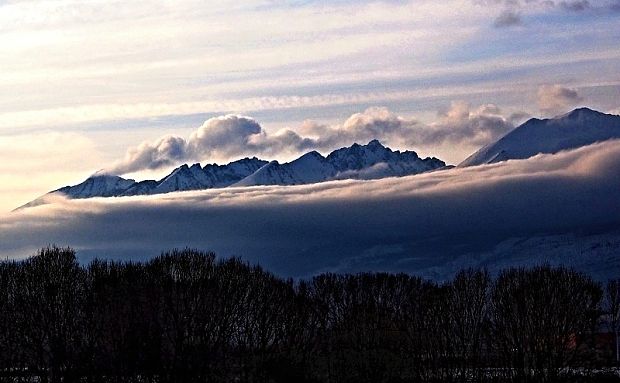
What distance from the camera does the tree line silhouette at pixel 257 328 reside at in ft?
317

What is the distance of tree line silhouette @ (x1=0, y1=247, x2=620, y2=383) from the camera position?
317 feet

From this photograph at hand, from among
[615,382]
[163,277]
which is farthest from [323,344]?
[615,382]

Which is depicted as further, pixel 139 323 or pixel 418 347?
pixel 418 347

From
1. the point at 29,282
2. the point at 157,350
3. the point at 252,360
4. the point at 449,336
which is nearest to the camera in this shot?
the point at 157,350

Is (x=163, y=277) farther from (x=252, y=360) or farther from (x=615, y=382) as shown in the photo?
(x=615, y=382)

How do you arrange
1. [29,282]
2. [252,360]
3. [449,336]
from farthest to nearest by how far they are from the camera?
[449,336] < [29,282] < [252,360]

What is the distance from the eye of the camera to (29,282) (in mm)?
108312

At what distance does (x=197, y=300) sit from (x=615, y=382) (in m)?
35.9

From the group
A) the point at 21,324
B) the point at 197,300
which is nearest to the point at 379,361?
the point at 197,300

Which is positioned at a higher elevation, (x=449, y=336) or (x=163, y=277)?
(x=163, y=277)

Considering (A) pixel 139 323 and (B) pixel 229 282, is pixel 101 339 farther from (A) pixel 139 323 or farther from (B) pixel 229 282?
(B) pixel 229 282

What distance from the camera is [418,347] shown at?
4424 inches

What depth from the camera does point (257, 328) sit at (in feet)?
369

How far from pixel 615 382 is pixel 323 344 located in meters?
26.1
